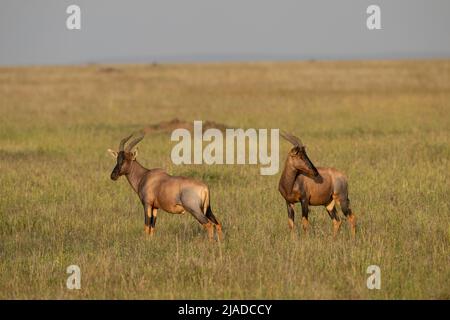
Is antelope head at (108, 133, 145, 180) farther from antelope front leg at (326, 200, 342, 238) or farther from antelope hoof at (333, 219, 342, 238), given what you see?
antelope hoof at (333, 219, 342, 238)

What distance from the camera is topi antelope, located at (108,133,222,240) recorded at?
378 inches

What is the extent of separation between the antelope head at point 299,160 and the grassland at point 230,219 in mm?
897

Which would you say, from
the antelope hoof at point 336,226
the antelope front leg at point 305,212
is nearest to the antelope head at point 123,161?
the antelope front leg at point 305,212

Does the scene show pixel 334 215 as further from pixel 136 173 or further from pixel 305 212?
pixel 136 173

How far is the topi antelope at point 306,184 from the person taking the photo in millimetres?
9898

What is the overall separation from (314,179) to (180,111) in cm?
2251

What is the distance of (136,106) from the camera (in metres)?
34.3

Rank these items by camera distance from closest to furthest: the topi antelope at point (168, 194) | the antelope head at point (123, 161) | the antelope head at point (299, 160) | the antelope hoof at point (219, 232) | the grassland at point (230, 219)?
1. the grassland at point (230, 219)
2. the topi antelope at point (168, 194)
3. the antelope hoof at point (219, 232)
4. the antelope head at point (299, 160)
5. the antelope head at point (123, 161)

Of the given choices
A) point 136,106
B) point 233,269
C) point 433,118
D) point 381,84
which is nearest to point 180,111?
point 136,106

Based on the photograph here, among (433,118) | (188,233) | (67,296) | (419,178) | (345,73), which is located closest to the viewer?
(67,296)

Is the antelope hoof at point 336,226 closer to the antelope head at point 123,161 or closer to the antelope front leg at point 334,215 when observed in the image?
the antelope front leg at point 334,215

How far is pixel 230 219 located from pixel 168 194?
6.71 feet

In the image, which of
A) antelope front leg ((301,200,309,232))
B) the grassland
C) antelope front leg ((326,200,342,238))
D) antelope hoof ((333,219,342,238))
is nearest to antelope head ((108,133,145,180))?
the grassland

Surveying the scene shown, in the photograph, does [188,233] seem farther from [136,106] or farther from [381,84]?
[381,84]
